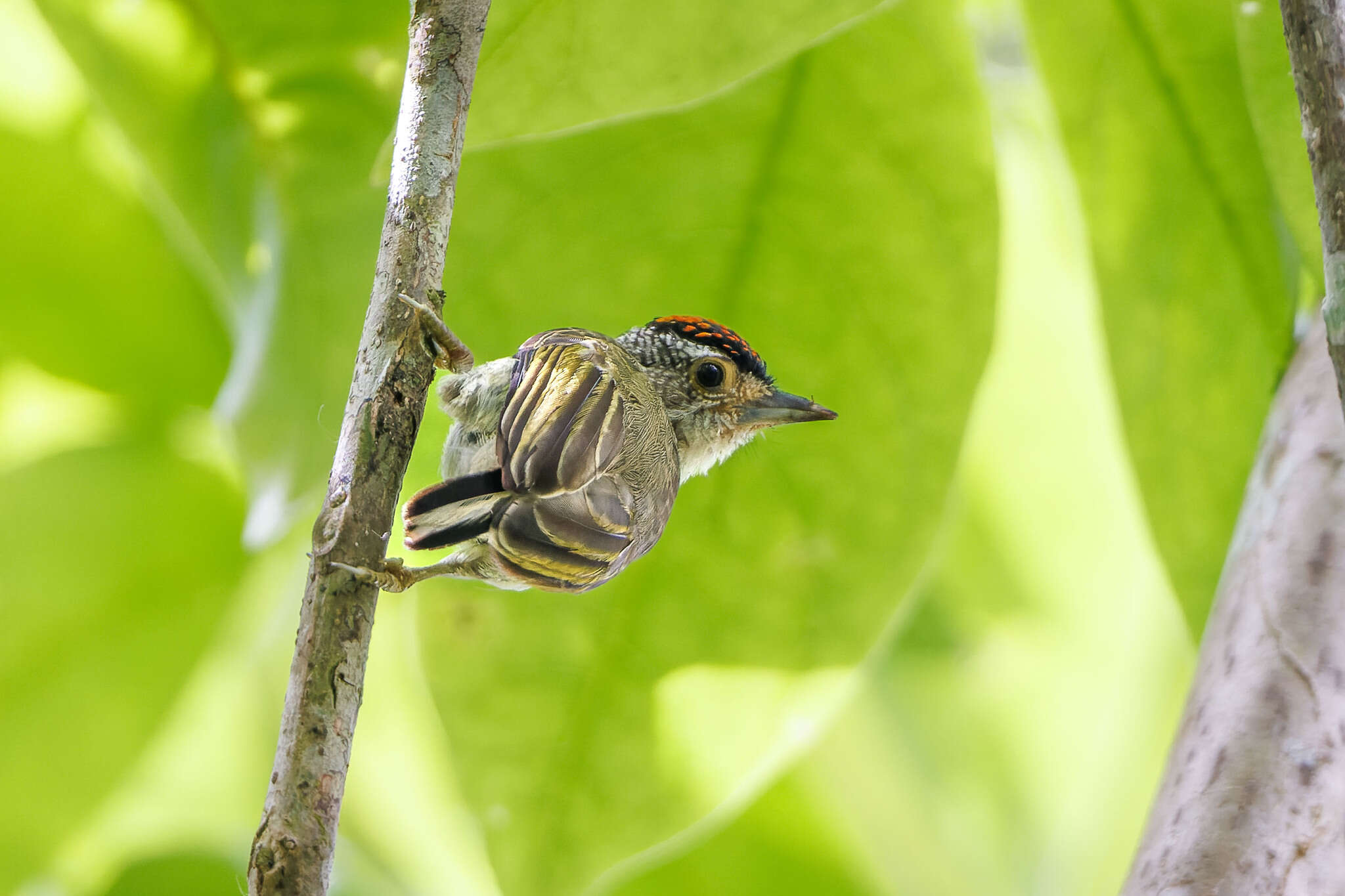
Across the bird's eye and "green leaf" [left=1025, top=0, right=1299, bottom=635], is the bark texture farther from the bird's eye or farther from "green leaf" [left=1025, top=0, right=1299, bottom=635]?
the bird's eye

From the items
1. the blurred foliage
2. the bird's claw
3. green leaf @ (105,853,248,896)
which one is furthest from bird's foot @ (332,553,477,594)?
green leaf @ (105,853,248,896)

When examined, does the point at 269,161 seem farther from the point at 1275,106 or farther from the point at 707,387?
the point at 1275,106

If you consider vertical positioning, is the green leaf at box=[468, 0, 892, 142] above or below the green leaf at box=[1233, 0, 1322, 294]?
above

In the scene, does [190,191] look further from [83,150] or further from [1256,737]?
[1256,737]

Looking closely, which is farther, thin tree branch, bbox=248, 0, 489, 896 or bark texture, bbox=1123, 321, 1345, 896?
bark texture, bbox=1123, 321, 1345, 896

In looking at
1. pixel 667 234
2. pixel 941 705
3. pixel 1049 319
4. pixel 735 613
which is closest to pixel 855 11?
pixel 667 234

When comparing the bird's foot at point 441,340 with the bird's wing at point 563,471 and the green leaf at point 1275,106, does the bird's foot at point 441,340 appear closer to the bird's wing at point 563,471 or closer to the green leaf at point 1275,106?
the bird's wing at point 563,471

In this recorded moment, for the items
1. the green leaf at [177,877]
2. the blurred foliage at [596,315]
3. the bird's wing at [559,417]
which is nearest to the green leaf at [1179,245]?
the blurred foliage at [596,315]

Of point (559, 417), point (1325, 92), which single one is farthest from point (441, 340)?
point (1325, 92)
